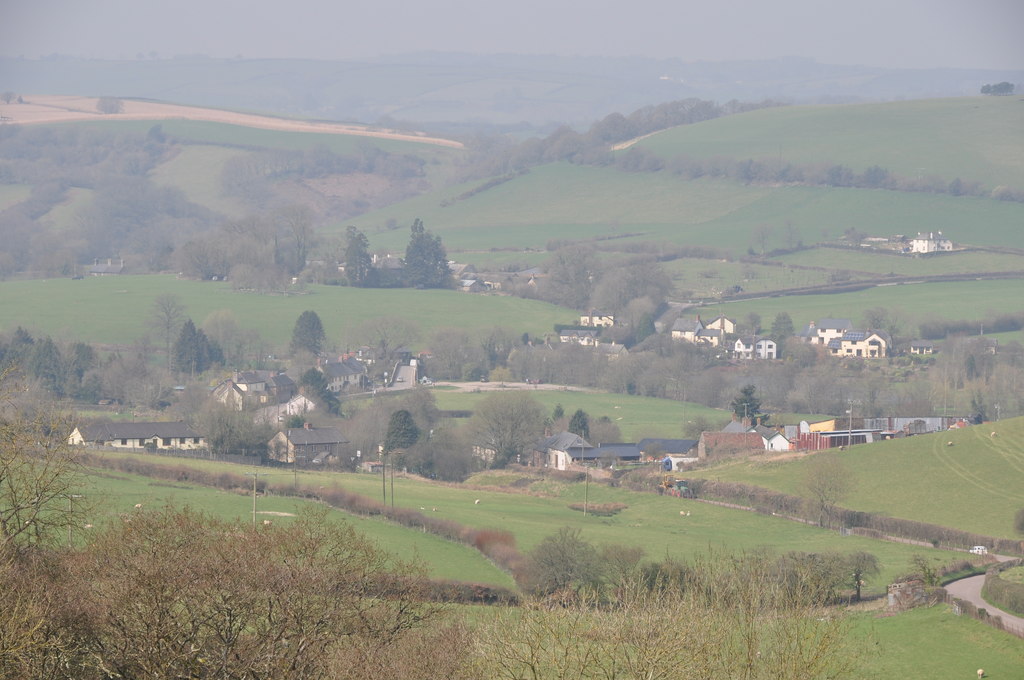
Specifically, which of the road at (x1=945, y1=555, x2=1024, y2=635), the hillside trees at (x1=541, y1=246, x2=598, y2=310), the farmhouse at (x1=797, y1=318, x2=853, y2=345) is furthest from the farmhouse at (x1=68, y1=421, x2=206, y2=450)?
the hillside trees at (x1=541, y1=246, x2=598, y2=310)

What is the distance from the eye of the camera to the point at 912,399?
270ft

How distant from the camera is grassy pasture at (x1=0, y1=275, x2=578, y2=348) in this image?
341ft

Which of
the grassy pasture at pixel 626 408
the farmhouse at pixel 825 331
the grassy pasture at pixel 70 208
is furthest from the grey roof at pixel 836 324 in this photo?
the grassy pasture at pixel 70 208

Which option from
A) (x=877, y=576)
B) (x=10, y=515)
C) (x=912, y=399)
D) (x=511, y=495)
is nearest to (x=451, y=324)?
(x=912, y=399)

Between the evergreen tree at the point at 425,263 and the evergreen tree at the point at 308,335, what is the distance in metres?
26.9

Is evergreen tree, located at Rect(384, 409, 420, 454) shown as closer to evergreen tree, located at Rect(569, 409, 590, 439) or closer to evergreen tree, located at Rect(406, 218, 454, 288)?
evergreen tree, located at Rect(569, 409, 590, 439)

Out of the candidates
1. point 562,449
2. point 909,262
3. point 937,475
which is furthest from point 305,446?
point 909,262

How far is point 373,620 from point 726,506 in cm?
2957

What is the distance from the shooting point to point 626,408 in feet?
277

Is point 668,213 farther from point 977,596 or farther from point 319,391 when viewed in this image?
point 977,596

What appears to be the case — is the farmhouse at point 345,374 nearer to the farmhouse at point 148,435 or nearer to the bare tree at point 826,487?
the farmhouse at point 148,435

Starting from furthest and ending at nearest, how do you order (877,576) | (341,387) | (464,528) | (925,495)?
1. (341,387)
2. (925,495)
3. (464,528)
4. (877,576)

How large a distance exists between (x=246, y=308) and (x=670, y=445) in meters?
49.8

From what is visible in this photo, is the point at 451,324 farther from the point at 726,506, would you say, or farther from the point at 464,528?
the point at 464,528
